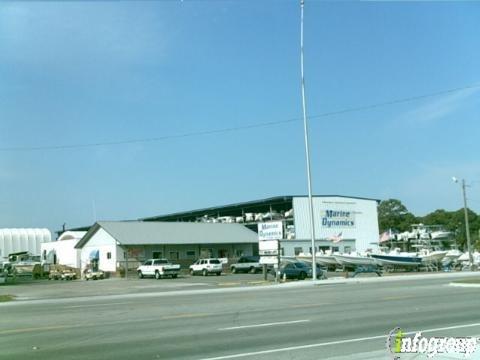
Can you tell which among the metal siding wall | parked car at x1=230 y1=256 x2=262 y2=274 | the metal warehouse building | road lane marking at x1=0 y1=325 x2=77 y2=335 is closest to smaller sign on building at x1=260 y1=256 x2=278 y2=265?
parked car at x1=230 y1=256 x2=262 y2=274

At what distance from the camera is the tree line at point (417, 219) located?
386 ft

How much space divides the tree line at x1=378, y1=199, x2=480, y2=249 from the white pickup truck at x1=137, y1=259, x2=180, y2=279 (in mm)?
71665

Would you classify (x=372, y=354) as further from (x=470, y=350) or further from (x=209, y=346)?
(x=209, y=346)

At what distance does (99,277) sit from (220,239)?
49.0 feet

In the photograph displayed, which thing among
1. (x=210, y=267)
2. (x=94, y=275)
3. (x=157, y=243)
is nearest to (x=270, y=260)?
(x=210, y=267)

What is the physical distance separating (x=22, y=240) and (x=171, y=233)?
35.4 metres

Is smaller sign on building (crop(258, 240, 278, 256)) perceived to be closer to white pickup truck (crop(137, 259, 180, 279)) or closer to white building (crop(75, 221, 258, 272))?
white pickup truck (crop(137, 259, 180, 279))

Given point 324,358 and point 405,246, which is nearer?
point 324,358

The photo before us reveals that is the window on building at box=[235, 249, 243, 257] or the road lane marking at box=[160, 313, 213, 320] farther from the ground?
the window on building at box=[235, 249, 243, 257]

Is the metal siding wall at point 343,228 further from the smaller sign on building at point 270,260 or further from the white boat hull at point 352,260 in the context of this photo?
the smaller sign on building at point 270,260

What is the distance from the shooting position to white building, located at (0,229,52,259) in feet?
294

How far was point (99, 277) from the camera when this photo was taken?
201 feet

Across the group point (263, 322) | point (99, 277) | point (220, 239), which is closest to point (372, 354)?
point (263, 322)

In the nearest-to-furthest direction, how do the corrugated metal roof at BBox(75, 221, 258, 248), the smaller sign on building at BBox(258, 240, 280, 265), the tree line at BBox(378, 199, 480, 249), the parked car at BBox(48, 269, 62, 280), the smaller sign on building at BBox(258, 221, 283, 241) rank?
the smaller sign on building at BBox(258, 240, 280, 265) < the smaller sign on building at BBox(258, 221, 283, 241) < the corrugated metal roof at BBox(75, 221, 258, 248) < the parked car at BBox(48, 269, 62, 280) < the tree line at BBox(378, 199, 480, 249)
